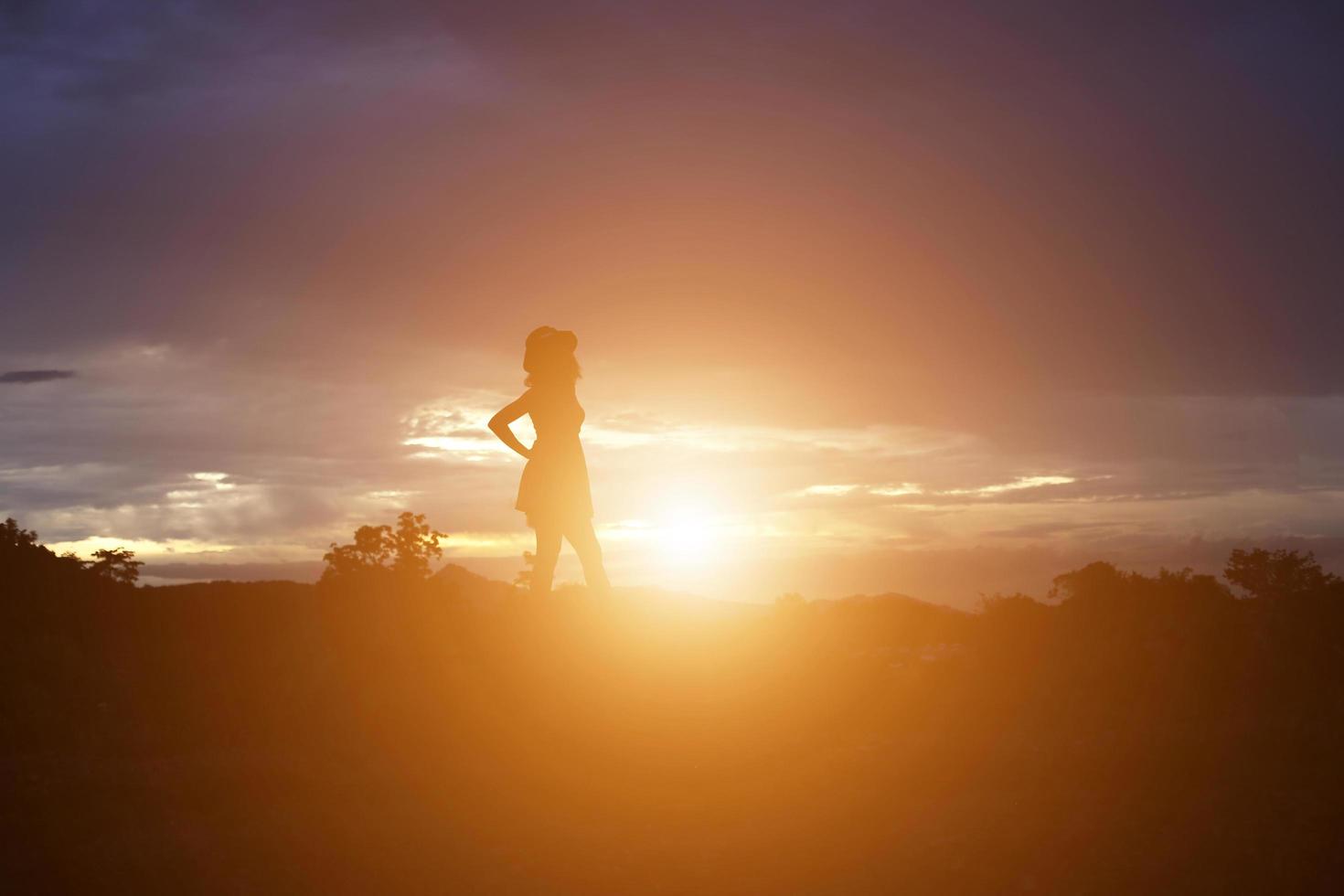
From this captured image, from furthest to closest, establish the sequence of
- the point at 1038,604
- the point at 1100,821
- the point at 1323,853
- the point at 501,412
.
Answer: the point at 1038,604 → the point at 501,412 → the point at 1100,821 → the point at 1323,853

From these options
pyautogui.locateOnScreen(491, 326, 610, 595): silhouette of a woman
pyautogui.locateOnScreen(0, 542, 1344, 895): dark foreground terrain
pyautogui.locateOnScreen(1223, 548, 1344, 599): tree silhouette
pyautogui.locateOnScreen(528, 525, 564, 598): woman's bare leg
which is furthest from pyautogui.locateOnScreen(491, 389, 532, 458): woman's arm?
pyautogui.locateOnScreen(1223, 548, 1344, 599): tree silhouette

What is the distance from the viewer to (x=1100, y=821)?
30.9 feet

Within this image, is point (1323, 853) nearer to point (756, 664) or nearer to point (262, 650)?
point (756, 664)

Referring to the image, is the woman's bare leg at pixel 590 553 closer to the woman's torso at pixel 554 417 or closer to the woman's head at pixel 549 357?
the woman's torso at pixel 554 417

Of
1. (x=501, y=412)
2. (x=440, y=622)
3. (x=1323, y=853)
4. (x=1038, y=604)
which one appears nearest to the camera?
(x=1323, y=853)

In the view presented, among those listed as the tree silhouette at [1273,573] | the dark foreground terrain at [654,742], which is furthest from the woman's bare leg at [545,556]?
the tree silhouette at [1273,573]

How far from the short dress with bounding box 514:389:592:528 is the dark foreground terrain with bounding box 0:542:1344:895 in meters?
1.46

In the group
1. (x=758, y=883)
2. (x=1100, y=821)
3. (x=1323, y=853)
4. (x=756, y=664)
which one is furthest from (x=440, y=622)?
(x=1323, y=853)

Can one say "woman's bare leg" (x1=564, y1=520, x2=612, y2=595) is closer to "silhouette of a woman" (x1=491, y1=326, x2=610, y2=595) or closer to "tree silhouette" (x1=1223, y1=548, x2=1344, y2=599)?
"silhouette of a woman" (x1=491, y1=326, x2=610, y2=595)

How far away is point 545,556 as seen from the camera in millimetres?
15727

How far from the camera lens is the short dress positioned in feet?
50.1

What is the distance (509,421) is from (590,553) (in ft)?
7.68

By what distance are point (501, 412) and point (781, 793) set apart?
276 inches

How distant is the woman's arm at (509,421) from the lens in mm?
15133
